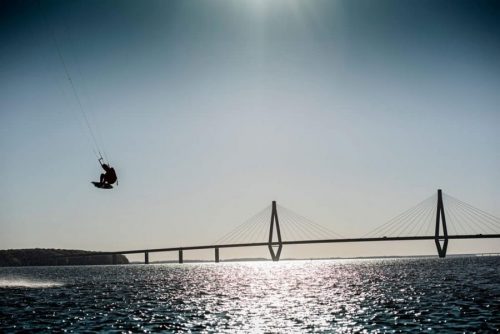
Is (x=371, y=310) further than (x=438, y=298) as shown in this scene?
No

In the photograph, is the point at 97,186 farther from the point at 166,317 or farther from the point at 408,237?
the point at 408,237

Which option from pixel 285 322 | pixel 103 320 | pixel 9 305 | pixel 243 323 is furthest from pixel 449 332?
pixel 9 305

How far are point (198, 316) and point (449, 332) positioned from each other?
16.2 metres

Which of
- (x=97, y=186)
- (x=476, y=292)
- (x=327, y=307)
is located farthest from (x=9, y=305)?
(x=476, y=292)

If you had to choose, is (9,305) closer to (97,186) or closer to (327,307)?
(97,186)

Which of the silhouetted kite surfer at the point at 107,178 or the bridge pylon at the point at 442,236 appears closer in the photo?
the silhouetted kite surfer at the point at 107,178

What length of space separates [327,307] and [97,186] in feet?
63.3

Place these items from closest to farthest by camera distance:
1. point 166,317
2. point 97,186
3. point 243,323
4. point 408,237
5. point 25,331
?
point 25,331 → point 243,323 → point 166,317 → point 97,186 → point 408,237

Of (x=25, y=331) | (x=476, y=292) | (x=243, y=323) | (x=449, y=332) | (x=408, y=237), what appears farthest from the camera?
(x=408, y=237)

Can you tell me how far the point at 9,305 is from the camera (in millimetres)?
44062

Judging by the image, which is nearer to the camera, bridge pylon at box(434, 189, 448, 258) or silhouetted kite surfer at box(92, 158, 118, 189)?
silhouetted kite surfer at box(92, 158, 118, 189)

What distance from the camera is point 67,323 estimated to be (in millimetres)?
31875

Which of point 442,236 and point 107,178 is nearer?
point 107,178

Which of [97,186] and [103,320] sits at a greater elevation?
[97,186]
